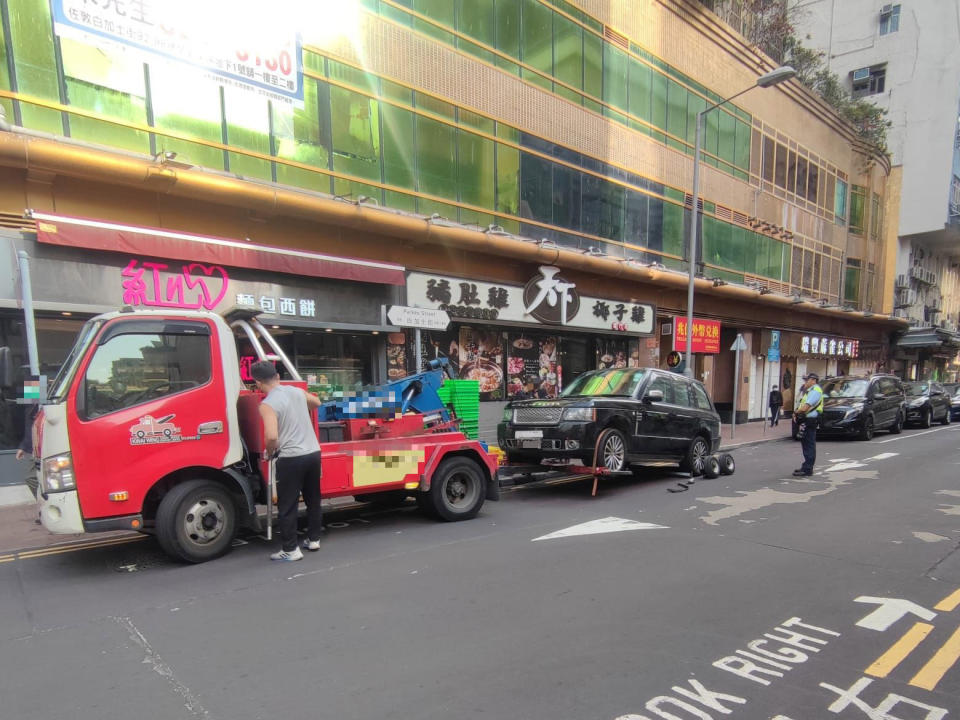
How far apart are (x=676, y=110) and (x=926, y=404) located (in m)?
14.0

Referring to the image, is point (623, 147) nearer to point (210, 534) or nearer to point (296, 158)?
point (296, 158)

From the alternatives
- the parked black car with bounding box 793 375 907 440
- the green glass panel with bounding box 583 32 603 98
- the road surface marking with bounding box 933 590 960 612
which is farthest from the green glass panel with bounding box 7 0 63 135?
the parked black car with bounding box 793 375 907 440

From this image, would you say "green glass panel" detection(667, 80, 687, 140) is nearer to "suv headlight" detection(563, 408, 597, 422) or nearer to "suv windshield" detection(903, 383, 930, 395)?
"suv windshield" detection(903, 383, 930, 395)

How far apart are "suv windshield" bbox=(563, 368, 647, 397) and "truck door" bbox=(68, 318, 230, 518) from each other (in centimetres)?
586

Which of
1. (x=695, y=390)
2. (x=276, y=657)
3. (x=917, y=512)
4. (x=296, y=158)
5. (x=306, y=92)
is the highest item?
(x=306, y=92)

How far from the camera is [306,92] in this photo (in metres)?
10.9

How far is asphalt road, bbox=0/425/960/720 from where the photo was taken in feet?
9.66

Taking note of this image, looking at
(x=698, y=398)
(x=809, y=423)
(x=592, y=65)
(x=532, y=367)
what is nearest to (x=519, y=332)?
(x=532, y=367)

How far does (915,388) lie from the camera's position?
67.3 feet

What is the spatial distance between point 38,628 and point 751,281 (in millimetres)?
24373

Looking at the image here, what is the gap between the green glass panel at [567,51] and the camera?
1541 centimetres

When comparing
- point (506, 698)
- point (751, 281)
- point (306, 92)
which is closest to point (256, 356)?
point (506, 698)

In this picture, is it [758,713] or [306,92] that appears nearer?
[758,713]

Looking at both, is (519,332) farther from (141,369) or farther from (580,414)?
(141,369)
